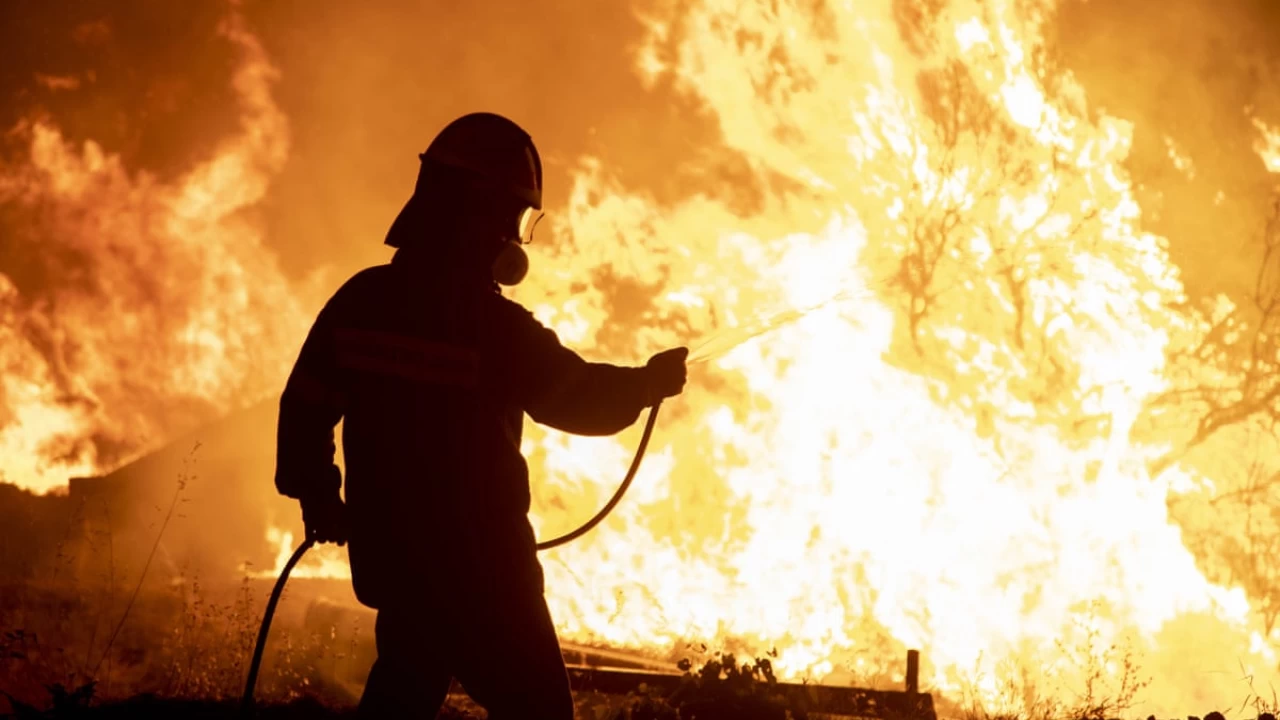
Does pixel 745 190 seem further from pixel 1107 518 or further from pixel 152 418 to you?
pixel 152 418

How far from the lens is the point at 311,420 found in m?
3.39

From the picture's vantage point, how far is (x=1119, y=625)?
1005 centimetres

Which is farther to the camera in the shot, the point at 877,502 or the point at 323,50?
the point at 323,50

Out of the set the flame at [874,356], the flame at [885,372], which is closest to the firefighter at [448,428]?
the flame at [874,356]

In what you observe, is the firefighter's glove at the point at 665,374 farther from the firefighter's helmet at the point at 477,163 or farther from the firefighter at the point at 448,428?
the firefighter's helmet at the point at 477,163

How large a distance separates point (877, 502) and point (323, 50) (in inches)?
324

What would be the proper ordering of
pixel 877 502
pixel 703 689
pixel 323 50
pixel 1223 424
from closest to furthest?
pixel 703 689
pixel 877 502
pixel 1223 424
pixel 323 50

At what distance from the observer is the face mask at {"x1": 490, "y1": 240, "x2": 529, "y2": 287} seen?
3492 millimetres

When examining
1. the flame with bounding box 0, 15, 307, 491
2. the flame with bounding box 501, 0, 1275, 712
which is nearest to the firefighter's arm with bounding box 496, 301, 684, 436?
the flame with bounding box 501, 0, 1275, 712

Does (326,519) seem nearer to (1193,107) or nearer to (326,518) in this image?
(326,518)

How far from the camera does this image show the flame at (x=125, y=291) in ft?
39.0

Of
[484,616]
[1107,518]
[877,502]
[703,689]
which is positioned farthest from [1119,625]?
[484,616]

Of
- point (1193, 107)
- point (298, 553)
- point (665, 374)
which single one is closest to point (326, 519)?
point (298, 553)

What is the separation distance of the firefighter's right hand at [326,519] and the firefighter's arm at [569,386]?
635 millimetres
